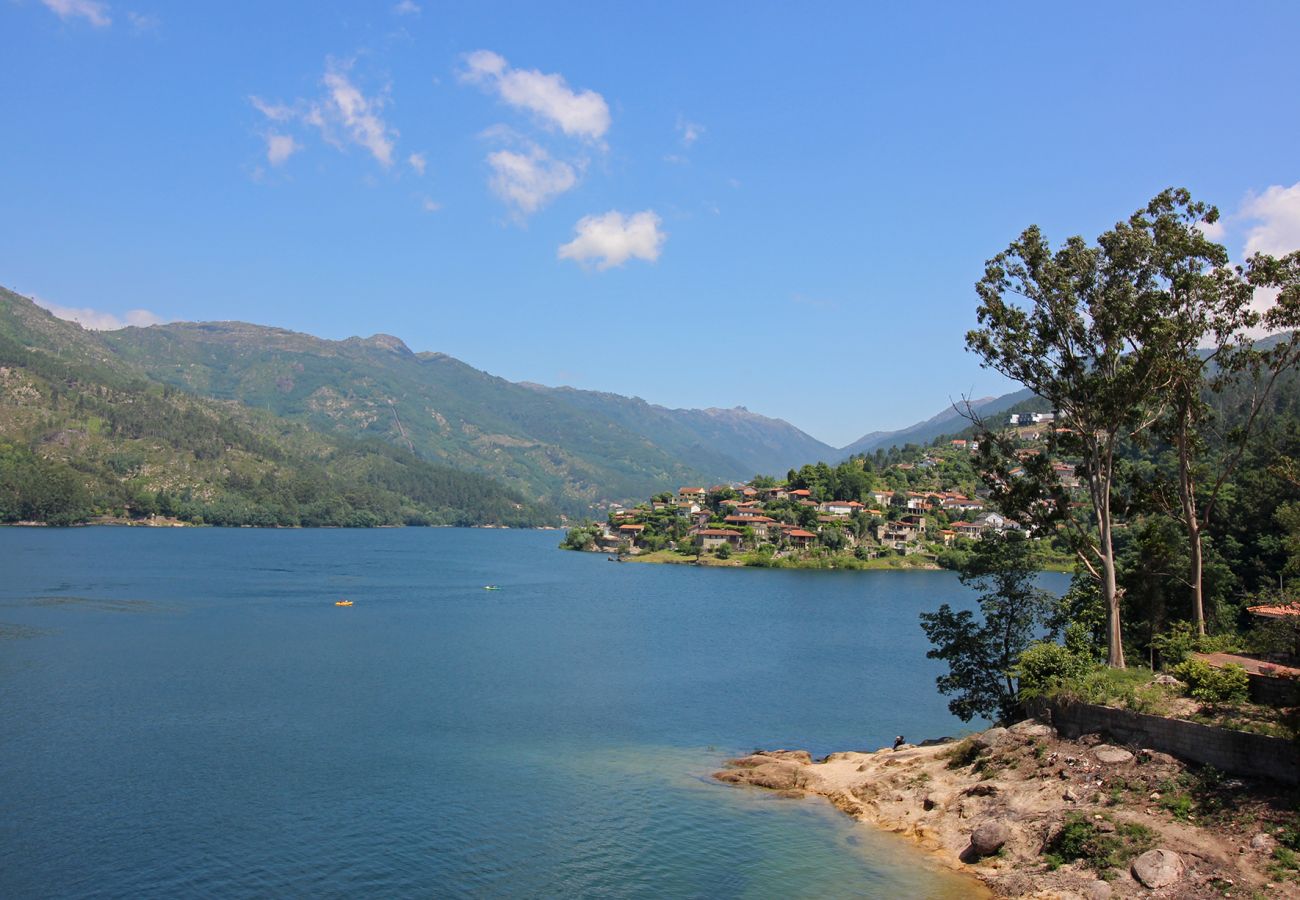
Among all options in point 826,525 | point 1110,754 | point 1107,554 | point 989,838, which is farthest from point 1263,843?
point 826,525

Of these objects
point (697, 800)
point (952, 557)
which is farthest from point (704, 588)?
point (697, 800)

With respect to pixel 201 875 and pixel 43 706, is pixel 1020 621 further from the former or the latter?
pixel 43 706

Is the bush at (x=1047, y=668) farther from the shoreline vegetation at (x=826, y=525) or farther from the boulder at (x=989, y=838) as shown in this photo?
the shoreline vegetation at (x=826, y=525)

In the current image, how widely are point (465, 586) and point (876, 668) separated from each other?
63247 millimetres

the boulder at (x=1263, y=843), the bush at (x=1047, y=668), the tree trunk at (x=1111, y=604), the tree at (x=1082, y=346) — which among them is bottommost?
the boulder at (x=1263, y=843)

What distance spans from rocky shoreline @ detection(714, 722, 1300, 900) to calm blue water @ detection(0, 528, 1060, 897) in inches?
66.3

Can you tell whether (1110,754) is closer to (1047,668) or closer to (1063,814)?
(1063,814)

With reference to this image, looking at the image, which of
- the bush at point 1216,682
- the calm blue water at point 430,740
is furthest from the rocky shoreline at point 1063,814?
the bush at point 1216,682

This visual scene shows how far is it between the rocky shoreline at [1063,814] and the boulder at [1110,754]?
4cm

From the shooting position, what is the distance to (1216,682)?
2608 centimetres

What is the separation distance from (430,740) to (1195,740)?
93.6 feet

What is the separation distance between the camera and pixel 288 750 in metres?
37.2

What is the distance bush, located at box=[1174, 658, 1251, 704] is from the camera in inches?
1016

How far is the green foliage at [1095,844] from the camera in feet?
74.0
